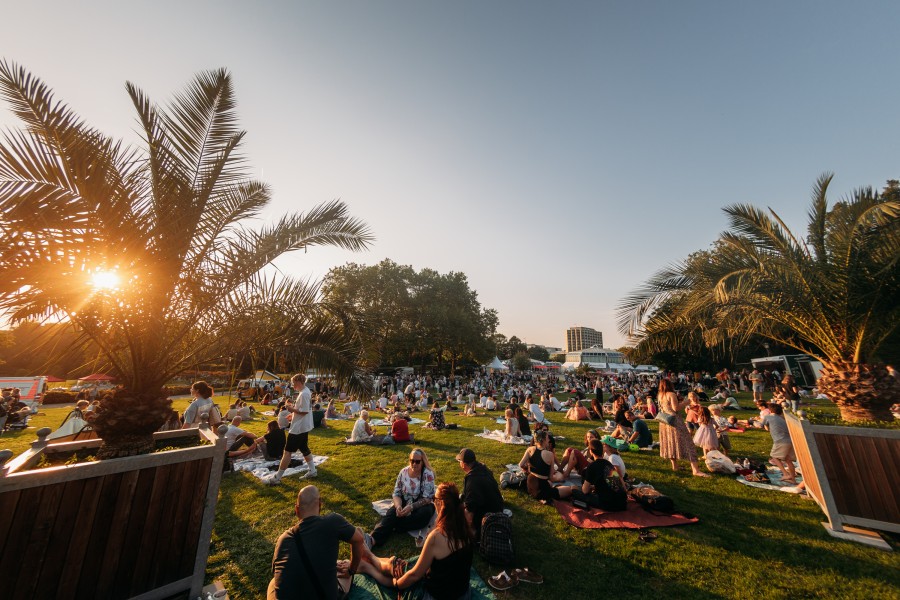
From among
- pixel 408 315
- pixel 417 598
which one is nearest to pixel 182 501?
pixel 417 598

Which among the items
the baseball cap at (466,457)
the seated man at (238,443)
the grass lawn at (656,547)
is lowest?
the grass lawn at (656,547)

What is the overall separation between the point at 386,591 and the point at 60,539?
9.18 ft

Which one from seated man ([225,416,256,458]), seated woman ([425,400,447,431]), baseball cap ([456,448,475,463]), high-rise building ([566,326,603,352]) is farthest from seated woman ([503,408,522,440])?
high-rise building ([566,326,603,352])

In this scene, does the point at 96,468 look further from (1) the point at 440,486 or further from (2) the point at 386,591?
(1) the point at 440,486

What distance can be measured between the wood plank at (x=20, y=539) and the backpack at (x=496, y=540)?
3.95 meters

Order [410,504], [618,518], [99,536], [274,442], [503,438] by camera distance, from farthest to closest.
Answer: [503,438]
[274,442]
[618,518]
[410,504]
[99,536]

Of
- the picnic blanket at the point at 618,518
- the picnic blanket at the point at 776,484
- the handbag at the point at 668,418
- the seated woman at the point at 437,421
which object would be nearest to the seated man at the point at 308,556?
the picnic blanket at the point at 618,518

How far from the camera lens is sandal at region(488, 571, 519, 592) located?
11.0ft

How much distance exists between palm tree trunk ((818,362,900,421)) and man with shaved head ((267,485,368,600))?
9.80m

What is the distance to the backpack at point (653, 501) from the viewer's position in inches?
193

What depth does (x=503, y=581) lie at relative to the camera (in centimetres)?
339

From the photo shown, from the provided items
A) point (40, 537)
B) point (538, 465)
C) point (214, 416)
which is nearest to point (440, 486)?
point (538, 465)

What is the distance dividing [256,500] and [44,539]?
3.11 m

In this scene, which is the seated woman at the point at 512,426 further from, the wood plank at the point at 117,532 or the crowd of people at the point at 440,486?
the wood plank at the point at 117,532
